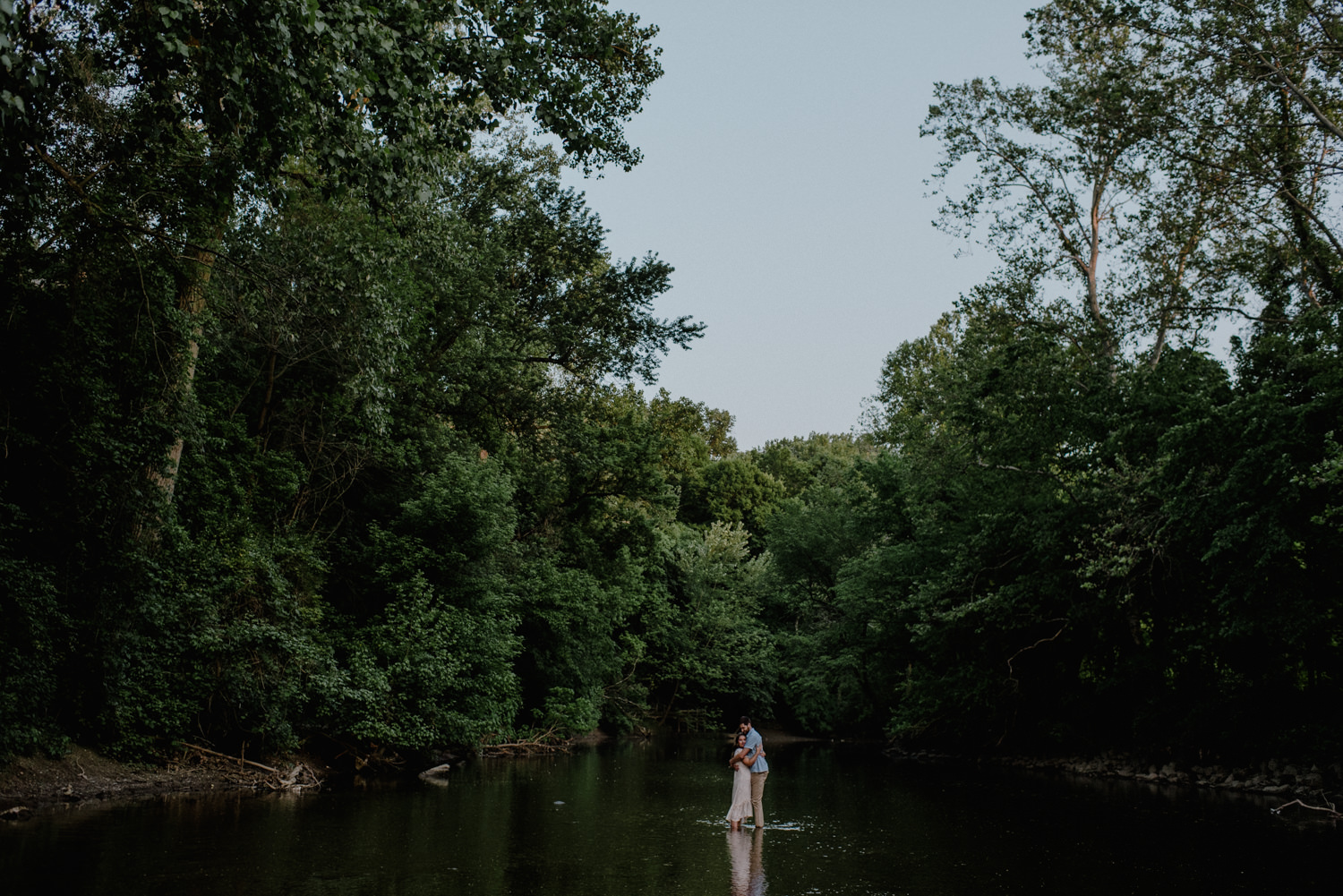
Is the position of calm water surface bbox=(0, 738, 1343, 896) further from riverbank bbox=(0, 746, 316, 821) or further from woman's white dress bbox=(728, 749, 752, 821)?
riverbank bbox=(0, 746, 316, 821)

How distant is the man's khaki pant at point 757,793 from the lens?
1295 centimetres

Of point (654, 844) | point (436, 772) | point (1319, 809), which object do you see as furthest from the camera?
point (436, 772)

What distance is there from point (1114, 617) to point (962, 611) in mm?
3812

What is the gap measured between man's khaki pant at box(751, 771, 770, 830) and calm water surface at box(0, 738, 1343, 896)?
0.27 meters

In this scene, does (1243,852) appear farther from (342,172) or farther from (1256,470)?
(342,172)

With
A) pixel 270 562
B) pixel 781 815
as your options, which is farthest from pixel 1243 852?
pixel 270 562

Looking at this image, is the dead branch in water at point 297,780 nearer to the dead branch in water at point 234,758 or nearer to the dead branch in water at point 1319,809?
the dead branch in water at point 234,758

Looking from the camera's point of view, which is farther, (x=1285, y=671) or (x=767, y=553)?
(x=767, y=553)

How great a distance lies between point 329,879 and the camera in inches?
326

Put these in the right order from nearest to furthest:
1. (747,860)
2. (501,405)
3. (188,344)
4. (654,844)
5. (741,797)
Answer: (747,860) → (654,844) → (741,797) → (188,344) → (501,405)

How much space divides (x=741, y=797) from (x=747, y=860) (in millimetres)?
2739

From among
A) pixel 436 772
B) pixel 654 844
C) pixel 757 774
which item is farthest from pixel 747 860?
pixel 436 772

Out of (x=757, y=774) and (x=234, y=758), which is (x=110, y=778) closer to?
(x=234, y=758)

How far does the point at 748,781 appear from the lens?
42.8 ft
